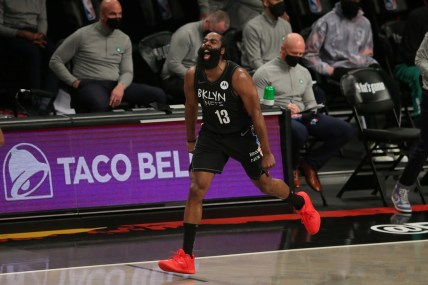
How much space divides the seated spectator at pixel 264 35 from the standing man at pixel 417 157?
234 centimetres

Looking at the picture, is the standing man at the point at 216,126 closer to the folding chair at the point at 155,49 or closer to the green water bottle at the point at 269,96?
the green water bottle at the point at 269,96

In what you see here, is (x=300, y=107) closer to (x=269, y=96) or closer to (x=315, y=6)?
(x=269, y=96)

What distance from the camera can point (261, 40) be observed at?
12.7 m

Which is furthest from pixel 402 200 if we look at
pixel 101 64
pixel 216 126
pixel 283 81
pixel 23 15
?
pixel 23 15

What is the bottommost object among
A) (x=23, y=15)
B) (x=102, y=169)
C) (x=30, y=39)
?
(x=102, y=169)

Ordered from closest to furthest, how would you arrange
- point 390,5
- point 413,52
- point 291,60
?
1. point 291,60
2. point 413,52
3. point 390,5

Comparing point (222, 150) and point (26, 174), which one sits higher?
point (222, 150)

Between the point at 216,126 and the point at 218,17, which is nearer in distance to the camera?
the point at 216,126

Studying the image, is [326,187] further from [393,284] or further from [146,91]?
[393,284]

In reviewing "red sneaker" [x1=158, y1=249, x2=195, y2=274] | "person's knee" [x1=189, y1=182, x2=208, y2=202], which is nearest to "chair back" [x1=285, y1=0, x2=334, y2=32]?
"person's knee" [x1=189, y1=182, x2=208, y2=202]

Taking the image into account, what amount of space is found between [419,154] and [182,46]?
10.1ft

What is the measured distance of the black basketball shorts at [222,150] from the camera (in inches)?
343

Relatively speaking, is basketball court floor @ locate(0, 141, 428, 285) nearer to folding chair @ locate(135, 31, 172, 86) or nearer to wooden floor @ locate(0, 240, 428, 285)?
wooden floor @ locate(0, 240, 428, 285)

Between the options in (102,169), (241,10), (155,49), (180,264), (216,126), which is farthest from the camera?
(241,10)
